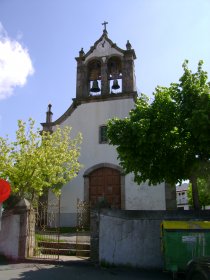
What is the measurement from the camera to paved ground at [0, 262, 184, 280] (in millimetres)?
9073

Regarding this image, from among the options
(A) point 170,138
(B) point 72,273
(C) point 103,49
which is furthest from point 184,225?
(C) point 103,49

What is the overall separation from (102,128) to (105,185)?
364 cm

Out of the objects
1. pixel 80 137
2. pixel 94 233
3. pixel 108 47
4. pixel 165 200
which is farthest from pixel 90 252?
pixel 108 47

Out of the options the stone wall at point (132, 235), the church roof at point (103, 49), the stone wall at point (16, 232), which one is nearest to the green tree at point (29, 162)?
the stone wall at point (16, 232)

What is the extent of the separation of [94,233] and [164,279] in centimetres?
282

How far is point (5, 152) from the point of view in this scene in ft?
48.8

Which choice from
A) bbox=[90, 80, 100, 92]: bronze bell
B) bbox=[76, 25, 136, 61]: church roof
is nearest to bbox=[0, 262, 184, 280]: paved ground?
bbox=[90, 80, 100, 92]: bronze bell

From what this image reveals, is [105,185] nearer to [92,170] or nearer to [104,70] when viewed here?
[92,170]

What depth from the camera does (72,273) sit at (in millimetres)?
9508

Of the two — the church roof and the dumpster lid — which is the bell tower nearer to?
the church roof

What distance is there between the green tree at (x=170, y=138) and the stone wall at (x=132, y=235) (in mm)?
1417

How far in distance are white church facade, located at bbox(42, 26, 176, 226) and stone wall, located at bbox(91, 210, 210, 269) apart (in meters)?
7.58

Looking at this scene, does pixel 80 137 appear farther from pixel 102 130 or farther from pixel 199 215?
pixel 199 215

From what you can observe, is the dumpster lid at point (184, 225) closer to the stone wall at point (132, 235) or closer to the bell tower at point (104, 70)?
the stone wall at point (132, 235)
